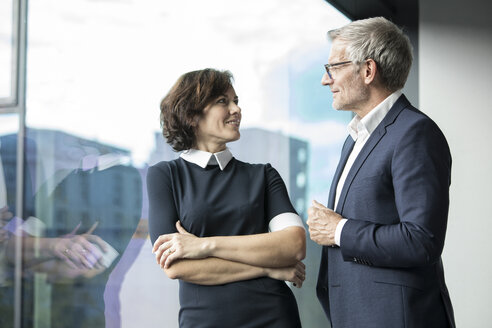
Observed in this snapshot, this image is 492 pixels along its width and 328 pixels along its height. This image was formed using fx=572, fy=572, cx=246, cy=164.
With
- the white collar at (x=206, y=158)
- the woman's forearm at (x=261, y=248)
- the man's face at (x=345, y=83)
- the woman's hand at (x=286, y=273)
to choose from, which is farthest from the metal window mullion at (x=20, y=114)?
the man's face at (x=345, y=83)

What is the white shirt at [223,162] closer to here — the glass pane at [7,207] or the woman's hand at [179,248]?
the woman's hand at [179,248]

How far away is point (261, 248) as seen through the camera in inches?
77.8

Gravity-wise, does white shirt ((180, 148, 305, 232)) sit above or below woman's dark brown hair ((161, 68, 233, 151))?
below

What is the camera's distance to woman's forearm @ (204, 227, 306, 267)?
6.42 ft

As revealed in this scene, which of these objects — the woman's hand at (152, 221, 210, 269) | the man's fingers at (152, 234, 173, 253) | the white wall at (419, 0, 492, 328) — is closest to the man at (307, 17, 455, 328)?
the woman's hand at (152, 221, 210, 269)

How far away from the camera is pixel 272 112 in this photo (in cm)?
400

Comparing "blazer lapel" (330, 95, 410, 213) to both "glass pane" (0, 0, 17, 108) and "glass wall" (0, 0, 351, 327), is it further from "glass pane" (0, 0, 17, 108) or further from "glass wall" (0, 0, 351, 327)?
"glass pane" (0, 0, 17, 108)

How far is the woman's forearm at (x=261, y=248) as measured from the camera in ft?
6.42

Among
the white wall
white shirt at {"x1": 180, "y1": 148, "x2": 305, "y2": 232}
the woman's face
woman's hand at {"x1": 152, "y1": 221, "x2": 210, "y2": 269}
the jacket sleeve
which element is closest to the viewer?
the jacket sleeve

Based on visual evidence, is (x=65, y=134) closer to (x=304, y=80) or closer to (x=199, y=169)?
(x=199, y=169)

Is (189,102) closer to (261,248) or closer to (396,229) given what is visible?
(261,248)

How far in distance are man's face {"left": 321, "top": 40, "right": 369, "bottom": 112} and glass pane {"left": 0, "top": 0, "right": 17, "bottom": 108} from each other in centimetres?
198

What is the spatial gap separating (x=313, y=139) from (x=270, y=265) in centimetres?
245

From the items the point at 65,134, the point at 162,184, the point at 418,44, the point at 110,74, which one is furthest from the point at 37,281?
the point at 418,44
